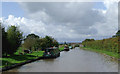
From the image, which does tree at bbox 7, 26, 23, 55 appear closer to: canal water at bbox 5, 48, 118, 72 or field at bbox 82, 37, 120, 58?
canal water at bbox 5, 48, 118, 72

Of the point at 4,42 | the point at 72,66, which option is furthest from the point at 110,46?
the point at 4,42

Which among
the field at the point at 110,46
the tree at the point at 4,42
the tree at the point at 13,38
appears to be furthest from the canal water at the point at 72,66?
the field at the point at 110,46

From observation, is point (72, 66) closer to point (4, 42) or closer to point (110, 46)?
point (4, 42)

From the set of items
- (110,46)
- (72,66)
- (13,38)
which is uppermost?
(13,38)

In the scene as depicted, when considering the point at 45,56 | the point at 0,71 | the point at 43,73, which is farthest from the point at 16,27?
the point at 43,73

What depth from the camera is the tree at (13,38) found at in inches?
796

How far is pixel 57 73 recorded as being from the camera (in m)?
10.6

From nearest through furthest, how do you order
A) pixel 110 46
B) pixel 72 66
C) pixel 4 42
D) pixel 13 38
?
pixel 72 66
pixel 4 42
pixel 13 38
pixel 110 46

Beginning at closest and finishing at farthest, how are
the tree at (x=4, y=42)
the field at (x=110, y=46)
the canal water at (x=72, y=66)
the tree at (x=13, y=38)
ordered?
the canal water at (x=72, y=66) < the tree at (x=4, y=42) < the tree at (x=13, y=38) < the field at (x=110, y=46)

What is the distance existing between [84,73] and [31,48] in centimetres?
2908

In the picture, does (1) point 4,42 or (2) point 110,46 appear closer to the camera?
(1) point 4,42

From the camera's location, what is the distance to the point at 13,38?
862 inches

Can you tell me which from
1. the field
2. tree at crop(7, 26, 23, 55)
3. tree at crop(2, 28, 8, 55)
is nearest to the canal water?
tree at crop(7, 26, 23, 55)

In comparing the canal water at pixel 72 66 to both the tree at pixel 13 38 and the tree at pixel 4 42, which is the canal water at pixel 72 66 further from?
the tree at pixel 4 42
